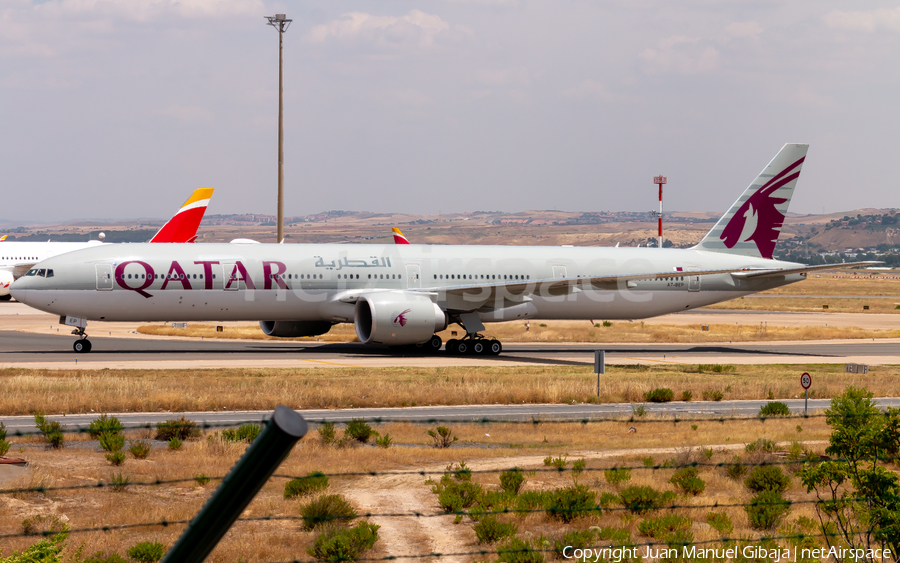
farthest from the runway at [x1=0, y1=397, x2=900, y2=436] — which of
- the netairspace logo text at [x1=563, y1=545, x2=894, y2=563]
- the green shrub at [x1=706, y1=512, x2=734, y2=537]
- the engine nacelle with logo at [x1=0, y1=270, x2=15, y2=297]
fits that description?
the engine nacelle with logo at [x1=0, y1=270, x2=15, y2=297]

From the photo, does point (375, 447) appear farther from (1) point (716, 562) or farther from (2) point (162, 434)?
(1) point (716, 562)

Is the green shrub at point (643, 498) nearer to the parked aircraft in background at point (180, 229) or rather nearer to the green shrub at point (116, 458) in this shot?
the green shrub at point (116, 458)

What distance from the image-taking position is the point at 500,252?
1644 inches

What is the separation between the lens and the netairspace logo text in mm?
10609

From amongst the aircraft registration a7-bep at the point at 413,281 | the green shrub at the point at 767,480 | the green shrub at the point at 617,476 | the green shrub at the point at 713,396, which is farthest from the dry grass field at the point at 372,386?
the green shrub at the point at 767,480

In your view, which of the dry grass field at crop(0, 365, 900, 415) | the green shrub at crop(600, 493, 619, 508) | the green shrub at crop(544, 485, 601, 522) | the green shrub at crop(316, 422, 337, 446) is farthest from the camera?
→ the dry grass field at crop(0, 365, 900, 415)

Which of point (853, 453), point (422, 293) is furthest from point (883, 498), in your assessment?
point (422, 293)

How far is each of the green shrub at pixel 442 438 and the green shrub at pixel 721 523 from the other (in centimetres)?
720

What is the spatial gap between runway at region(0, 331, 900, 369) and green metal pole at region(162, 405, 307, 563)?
101 feet

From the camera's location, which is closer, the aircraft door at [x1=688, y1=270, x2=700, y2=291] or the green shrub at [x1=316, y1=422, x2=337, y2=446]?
the green shrub at [x1=316, y1=422, x2=337, y2=446]

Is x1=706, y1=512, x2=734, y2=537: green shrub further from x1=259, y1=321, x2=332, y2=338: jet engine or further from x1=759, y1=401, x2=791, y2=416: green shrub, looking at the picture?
x1=259, y1=321, x2=332, y2=338: jet engine

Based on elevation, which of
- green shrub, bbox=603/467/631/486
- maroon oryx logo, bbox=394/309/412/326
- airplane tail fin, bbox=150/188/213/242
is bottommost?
green shrub, bbox=603/467/631/486

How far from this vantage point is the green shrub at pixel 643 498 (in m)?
13.6

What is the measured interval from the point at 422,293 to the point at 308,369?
26.8ft
